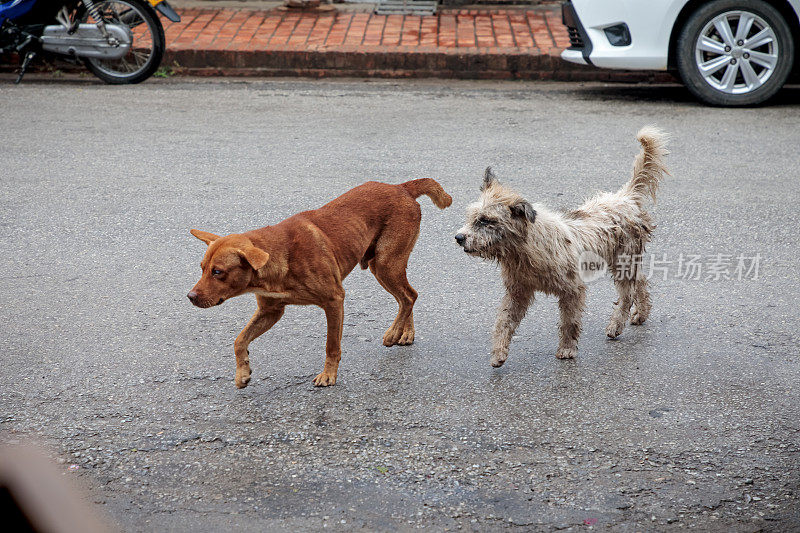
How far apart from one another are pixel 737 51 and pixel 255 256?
6684 millimetres

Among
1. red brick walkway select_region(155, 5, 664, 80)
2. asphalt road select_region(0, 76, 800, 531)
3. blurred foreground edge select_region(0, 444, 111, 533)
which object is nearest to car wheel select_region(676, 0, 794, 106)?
asphalt road select_region(0, 76, 800, 531)

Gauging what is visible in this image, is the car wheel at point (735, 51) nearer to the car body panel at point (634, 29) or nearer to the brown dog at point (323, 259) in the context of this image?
the car body panel at point (634, 29)

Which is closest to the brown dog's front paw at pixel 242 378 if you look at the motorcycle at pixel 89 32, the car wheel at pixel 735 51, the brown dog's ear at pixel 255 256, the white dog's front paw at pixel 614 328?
the brown dog's ear at pixel 255 256

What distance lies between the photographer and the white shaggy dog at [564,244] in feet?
12.9

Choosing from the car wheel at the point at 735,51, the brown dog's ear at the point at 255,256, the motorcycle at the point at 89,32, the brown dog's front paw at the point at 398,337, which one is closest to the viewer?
the brown dog's ear at the point at 255,256

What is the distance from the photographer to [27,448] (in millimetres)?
3375

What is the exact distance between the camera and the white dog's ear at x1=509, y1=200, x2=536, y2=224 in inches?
151

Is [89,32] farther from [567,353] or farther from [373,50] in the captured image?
[567,353]

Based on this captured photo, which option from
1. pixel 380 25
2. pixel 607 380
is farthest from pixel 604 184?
pixel 380 25

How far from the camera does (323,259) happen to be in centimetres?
376

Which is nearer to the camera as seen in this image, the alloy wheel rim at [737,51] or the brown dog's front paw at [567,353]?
the brown dog's front paw at [567,353]

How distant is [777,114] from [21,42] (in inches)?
314

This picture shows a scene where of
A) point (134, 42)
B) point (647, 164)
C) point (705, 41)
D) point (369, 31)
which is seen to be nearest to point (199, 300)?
point (647, 164)

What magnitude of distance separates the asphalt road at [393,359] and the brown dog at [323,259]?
0.24 m
